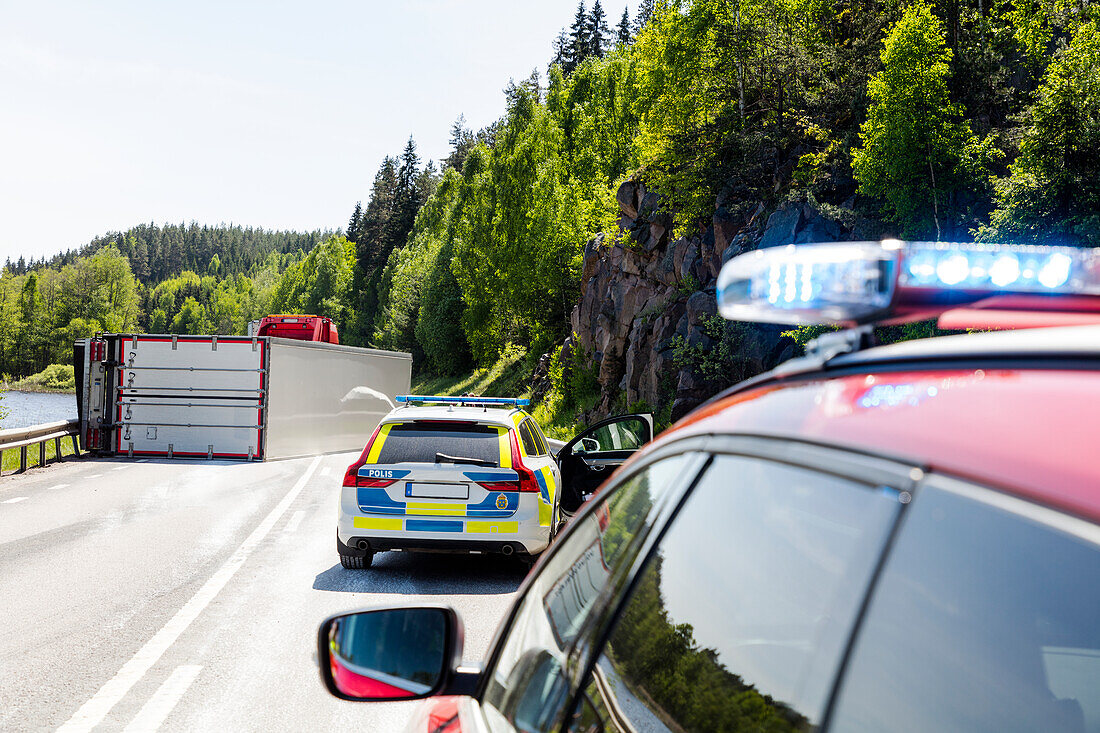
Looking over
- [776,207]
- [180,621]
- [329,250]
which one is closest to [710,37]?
[776,207]

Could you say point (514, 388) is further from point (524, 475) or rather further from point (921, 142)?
point (524, 475)

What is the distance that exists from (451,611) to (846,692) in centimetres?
147

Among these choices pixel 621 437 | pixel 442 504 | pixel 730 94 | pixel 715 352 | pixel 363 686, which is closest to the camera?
pixel 363 686

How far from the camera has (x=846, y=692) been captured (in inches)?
40.9

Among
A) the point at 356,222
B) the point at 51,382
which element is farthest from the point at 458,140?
the point at 51,382

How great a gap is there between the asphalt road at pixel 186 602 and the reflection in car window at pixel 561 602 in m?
0.56

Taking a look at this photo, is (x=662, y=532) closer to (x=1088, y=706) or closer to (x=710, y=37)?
(x=1088, y=706)

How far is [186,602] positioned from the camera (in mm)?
7918

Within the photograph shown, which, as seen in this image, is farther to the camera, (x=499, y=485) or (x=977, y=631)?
(x=499, y=485)

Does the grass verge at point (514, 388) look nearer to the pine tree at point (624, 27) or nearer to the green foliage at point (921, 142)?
the green foliage at point (921, 142)

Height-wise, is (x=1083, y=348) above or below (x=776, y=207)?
below

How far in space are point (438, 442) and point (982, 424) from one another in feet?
28.6

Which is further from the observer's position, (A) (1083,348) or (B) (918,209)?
(B) (918,209)

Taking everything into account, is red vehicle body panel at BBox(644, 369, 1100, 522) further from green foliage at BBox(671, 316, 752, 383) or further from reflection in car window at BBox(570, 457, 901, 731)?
green foliage at BBox(671, 316, 752, 383)
